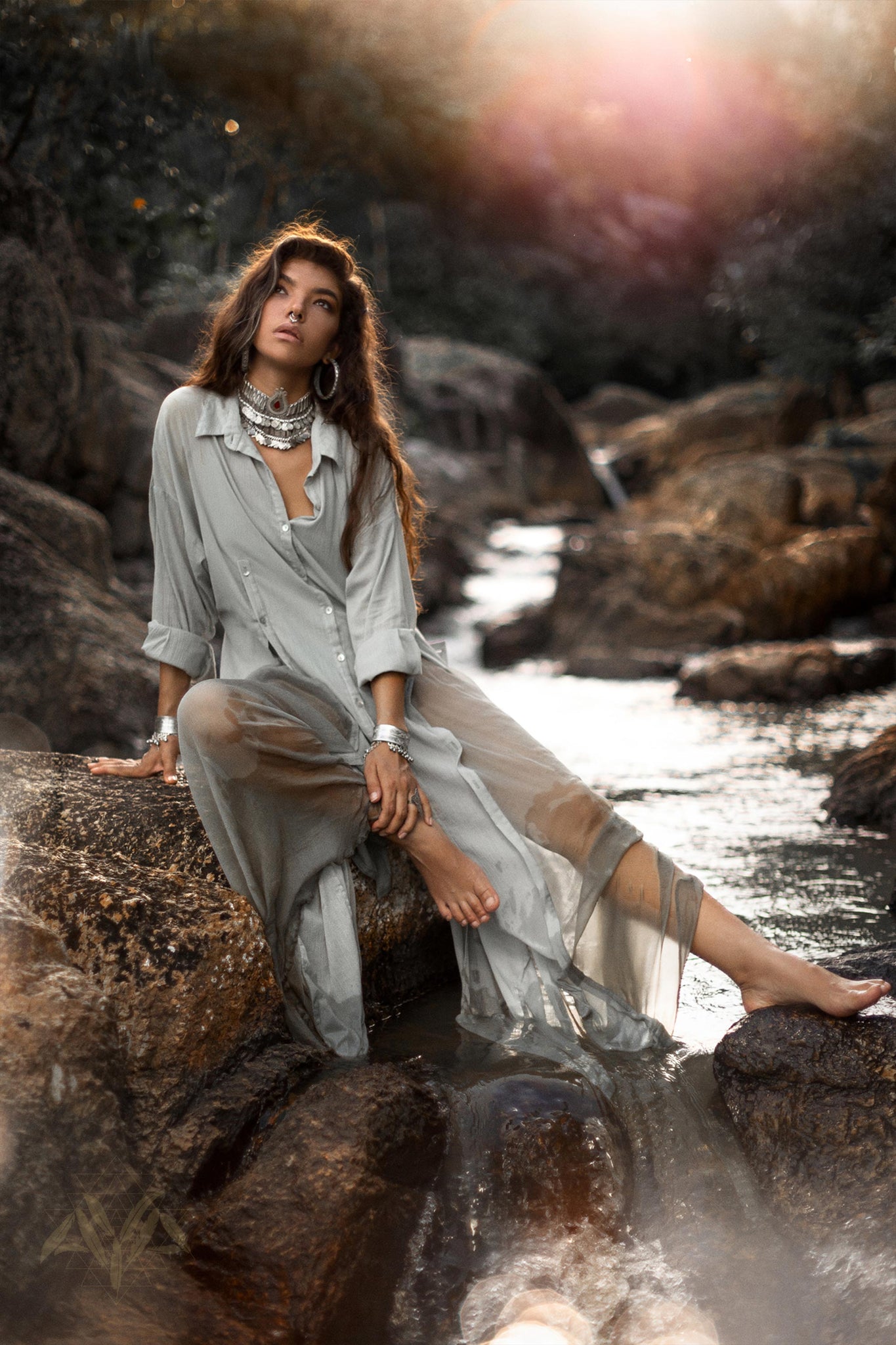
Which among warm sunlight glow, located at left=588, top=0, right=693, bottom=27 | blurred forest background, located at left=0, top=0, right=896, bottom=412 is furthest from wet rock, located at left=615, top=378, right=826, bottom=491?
warm sunlight glow, located at left=588, top=0, right=693, bottom=27

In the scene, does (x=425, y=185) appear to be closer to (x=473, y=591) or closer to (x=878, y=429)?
(x=878, y=429)

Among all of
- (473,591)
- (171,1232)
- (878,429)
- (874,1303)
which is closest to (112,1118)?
(171,1232)

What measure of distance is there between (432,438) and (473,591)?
6.60 metres

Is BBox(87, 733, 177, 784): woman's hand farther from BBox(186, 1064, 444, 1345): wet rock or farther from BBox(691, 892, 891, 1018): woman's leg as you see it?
BBox(691, 892, 891, 1018): woman's leg

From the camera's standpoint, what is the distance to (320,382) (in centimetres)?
299

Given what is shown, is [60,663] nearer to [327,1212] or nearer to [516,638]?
[327,1212]

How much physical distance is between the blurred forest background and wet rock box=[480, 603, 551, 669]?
441 cm

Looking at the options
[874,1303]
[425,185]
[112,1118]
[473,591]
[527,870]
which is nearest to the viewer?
[874,1303]

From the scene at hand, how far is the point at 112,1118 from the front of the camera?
1.98 meters

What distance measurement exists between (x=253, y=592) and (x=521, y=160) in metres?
29.6

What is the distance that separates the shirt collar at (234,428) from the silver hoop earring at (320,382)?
0.07 meters

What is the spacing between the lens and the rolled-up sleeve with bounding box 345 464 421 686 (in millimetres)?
2689

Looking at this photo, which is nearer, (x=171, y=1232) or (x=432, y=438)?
(x=171, y=1232)

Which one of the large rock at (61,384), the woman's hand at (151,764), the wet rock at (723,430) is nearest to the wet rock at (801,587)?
the large rock at (61,384)
